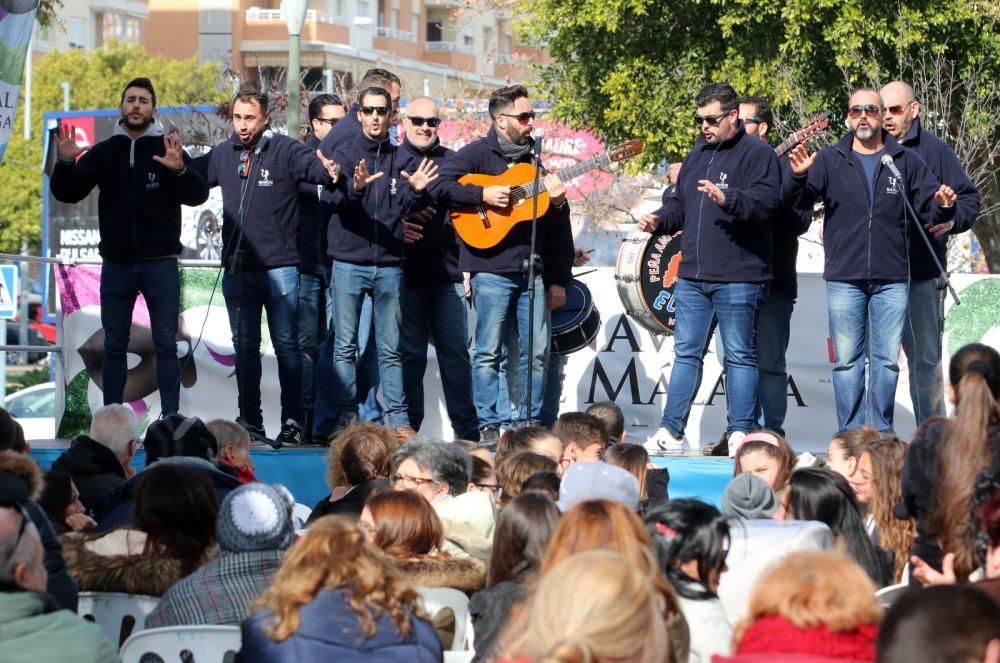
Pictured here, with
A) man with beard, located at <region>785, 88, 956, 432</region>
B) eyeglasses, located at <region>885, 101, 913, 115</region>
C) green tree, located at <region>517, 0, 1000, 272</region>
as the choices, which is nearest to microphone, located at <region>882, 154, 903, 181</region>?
man with beard, located at <region>785, 88, 956, 432</region>

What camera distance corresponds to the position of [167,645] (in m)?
4.05

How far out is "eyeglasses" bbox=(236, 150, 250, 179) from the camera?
8977 mm

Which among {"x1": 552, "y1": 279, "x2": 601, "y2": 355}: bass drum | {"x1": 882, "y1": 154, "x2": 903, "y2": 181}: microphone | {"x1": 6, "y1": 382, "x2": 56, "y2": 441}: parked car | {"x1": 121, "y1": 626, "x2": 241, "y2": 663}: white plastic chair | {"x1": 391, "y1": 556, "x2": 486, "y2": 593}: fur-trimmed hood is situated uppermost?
{"x1": 882, "y1": 154, "x2": 903, "y2": 181}: microphone

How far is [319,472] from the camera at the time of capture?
8.38 meters

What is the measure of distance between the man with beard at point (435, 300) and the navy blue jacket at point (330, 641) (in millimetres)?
5369

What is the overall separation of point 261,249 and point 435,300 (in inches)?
43.4

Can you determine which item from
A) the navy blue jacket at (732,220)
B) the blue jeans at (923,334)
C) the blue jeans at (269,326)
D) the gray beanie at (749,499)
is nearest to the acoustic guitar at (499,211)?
the navy blue jacket at (732,220)

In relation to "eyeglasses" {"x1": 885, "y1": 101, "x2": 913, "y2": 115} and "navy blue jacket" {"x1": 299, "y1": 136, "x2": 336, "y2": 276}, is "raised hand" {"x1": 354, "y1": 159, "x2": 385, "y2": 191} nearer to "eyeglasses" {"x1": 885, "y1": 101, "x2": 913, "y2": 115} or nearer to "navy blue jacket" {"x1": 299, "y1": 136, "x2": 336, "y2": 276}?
"navy blue jacket" {"x1": 299, "y1": 136, "x2": 336, "y2": 276}

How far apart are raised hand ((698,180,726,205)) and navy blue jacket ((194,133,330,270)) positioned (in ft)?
7.60

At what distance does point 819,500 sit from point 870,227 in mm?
3346

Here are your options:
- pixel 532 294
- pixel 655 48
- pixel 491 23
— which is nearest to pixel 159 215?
pixel 532 294

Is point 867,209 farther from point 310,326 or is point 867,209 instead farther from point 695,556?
point 695,556

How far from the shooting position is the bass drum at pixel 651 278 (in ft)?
34.6

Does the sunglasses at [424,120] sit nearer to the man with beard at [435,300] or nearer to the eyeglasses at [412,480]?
the man with beard at [435,300]
